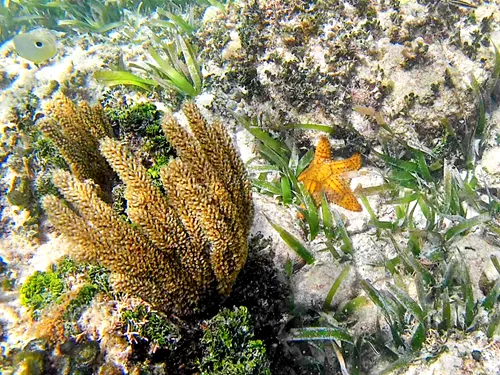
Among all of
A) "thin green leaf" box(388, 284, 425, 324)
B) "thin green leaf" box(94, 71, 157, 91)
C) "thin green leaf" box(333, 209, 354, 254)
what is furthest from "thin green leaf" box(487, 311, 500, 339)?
"thin green leaf" box(94, 71, 157, 91)

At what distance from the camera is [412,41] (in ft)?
14.9

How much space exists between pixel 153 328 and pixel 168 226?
770mm

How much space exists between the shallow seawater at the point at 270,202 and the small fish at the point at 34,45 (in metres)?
0.05

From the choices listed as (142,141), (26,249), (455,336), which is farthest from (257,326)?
(26,249)

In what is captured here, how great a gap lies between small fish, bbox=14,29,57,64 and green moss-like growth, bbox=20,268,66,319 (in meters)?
4.51

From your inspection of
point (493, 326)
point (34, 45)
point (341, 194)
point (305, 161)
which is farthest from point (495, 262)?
point (34, 45)

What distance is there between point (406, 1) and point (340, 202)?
312cm

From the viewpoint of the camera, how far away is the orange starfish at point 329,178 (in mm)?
3795

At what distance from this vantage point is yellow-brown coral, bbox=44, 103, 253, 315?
2.22 meters

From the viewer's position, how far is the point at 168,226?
7.63 feet

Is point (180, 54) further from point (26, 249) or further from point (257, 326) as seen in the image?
point (257, 326)

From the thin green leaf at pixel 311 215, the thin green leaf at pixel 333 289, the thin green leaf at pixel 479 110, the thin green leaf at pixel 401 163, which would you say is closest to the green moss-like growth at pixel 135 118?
the thin green leaf at pixel 311 215

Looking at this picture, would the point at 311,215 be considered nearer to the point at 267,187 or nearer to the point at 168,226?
the point at 267,187

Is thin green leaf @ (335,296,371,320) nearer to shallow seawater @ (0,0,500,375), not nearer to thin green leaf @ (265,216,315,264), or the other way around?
shallow seawater @ (0,0,500,375)
